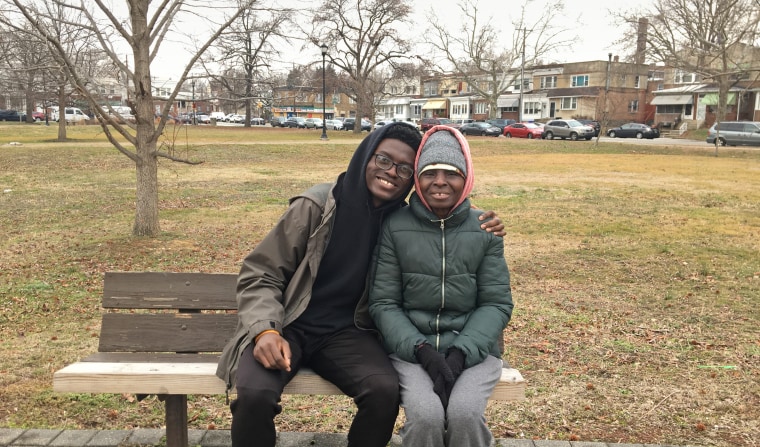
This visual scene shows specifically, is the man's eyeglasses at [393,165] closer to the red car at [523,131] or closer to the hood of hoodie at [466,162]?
the hood of hoodie at [466,162]

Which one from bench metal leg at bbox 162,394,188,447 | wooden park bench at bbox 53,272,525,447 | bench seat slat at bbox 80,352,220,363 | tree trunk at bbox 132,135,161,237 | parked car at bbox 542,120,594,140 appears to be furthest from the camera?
parked car at bbox 542,120,594,140

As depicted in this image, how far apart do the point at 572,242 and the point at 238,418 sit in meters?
7.24

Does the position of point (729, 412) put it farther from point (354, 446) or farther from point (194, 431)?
point (194, 431)

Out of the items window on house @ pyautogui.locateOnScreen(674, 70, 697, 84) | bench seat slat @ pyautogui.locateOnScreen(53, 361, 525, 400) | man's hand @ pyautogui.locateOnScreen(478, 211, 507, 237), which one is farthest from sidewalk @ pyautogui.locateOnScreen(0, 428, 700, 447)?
window on house @ pyautogui.locateOnScreen(674, 70, 697, 84)

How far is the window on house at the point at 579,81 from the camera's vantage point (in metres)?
69.6

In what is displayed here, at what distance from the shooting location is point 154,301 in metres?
3.30

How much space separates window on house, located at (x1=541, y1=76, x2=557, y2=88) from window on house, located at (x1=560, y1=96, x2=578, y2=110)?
4.69 metres

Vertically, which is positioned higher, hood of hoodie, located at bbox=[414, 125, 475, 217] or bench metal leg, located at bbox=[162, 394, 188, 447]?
hood of hoodie, located at bbox=[414, 125, 475, 217]

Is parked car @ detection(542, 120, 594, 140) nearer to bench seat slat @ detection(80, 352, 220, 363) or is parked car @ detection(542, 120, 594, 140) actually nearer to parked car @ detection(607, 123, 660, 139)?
parked car @ detection(607, 123, 660, 139)

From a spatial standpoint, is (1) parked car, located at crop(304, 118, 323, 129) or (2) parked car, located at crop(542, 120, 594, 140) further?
(1) parked car, located at crop(304, 118, 323, 129)

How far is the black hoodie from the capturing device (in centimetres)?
301

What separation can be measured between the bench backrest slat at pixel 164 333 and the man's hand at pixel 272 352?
0.67 m

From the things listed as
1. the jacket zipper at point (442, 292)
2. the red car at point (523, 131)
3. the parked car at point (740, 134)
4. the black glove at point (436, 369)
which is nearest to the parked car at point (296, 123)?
the red car at point (523, 131)

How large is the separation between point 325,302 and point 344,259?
0.73 ft
